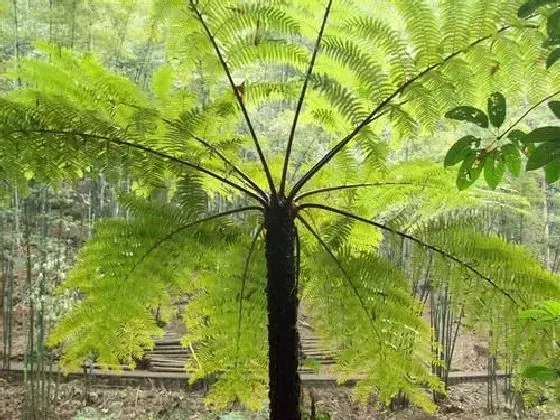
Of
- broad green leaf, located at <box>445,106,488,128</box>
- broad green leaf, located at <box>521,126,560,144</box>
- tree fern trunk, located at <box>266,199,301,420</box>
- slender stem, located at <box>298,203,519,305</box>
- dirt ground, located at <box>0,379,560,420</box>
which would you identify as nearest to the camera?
broad green leaf, located at <box>521,126,560,144</box>

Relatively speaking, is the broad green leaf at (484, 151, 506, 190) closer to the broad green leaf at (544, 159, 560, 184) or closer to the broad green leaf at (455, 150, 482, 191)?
the broad green leaf at (455, 150, 482, 191)

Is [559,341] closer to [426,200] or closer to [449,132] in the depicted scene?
[426,200]

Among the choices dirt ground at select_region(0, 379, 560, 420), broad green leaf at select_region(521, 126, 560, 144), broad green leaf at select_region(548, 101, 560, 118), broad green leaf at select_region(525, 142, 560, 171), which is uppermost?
broad green leaf at select_region(548, 101, 560, 118)

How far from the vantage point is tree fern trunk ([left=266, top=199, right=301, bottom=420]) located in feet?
4.10

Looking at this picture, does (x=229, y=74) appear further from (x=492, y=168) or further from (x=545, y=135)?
(x=545, y=135)

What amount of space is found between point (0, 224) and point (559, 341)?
6.25 metres

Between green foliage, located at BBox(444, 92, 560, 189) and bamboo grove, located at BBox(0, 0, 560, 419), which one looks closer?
green foliage, located at BBox(444, 92, 560, 189)

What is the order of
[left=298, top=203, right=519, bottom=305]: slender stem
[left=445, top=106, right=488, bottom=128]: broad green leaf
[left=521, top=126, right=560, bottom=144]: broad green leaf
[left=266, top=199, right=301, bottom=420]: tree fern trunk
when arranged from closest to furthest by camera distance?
[left=521, top=126, right=560, bottom=144]: broad green leaf, [left=445, top=106, right=488, bottom=128]: broad green leaf, [left=266, top=199, right=301, bottom=420]: tree fern trunk, [left=298, top=203, right=519, bottom=305]: slender stem

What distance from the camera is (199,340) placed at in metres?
1.63

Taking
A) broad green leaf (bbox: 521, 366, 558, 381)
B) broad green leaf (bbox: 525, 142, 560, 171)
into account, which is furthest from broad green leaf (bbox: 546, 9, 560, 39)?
broad green leaf (bbox: 521, 366, 558, 381)

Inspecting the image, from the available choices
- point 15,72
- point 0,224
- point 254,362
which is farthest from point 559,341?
point 0,224

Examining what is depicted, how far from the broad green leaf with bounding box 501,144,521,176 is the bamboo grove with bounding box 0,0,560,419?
506 mm

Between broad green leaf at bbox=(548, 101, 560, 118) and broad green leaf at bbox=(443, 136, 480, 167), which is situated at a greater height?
broad green leaf at bbox=(548, 101, 560, 118)

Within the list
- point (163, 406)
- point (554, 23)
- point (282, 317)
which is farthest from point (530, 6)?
point (163, 406)
